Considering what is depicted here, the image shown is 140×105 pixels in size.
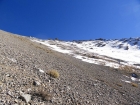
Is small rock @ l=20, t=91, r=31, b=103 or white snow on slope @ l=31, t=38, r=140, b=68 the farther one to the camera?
white snow on slope @ l=31, t=38, r=140, b=68

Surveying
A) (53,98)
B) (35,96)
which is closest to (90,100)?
(53,98)

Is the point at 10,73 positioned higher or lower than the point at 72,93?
higher

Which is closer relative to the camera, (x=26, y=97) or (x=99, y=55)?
(x=26, y=97)

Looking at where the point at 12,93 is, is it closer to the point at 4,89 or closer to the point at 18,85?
the point at 4,89

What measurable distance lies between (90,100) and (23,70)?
18.7ft

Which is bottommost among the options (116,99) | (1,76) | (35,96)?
(116,99)

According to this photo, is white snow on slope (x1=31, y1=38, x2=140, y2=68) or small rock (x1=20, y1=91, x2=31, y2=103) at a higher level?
white snow on slope (x1=31, y1=38, x2=140, y2=68)

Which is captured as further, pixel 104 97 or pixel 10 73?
pixel 104 97

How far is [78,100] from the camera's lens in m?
13.0

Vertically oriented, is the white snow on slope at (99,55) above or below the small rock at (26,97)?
above

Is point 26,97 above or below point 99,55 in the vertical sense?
below

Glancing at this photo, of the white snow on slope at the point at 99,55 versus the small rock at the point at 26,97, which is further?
the white snow on slope at the point at 99,55

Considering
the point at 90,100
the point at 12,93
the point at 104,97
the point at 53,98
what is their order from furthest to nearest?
1. the point at 104,97
2. the point at 90,100
3. the point at 53,98
4. the point at 12,93

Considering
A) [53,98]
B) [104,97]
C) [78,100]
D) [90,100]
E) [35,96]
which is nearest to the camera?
Result: [35,96]
